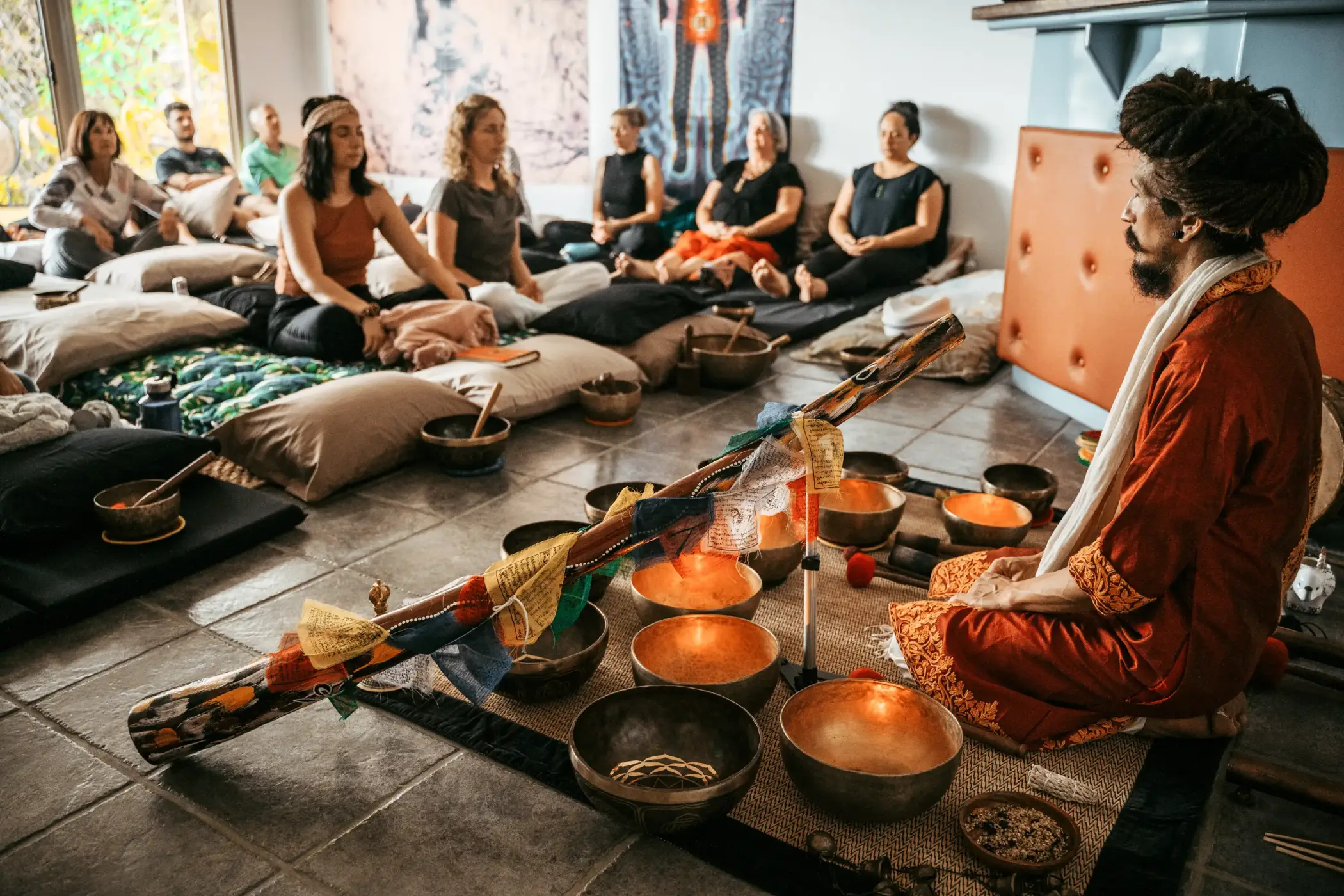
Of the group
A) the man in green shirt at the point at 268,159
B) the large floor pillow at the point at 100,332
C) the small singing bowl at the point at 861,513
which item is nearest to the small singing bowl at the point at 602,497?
the small singing bowl at the point at 861,513

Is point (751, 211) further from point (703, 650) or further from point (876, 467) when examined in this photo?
point (703, 650)

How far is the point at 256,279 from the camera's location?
4.99m

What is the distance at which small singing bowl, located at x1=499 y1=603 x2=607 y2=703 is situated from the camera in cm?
190

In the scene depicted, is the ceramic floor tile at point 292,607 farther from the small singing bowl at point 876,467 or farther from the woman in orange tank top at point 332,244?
the woman in orange tank top at point 332,244

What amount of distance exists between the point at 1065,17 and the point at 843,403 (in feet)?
8.02

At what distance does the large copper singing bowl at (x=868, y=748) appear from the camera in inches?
61.7

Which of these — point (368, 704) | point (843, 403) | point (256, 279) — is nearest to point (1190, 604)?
point (843, 403)

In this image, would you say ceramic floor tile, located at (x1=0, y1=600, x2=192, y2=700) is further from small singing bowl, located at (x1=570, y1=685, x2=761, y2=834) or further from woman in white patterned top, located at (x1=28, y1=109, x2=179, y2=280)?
woman in white patterned top, located at (x1=28, y1=109, x2=179, y2=280)

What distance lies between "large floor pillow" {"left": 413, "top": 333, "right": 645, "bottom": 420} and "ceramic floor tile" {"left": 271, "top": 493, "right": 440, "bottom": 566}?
0.65 metres

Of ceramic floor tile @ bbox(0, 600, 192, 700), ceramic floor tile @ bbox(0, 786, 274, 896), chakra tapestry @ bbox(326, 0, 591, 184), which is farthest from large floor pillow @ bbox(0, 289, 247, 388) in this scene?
chakra tapestry @ bbox(326, 0, 591, 184)

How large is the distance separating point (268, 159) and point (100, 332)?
14.9ft

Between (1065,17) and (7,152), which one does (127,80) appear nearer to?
(7,152)

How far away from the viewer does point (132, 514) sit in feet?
8.29

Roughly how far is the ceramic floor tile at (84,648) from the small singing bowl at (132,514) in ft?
0.72
